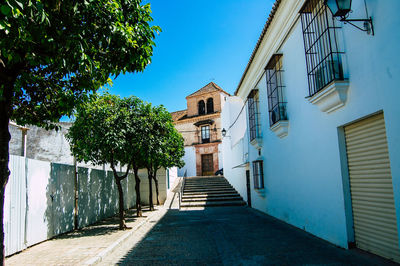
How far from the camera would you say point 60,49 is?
370cm

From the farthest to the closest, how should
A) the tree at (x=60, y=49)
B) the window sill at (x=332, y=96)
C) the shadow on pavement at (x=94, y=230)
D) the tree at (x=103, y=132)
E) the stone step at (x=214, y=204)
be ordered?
the stone step at (x=214, y=204) → the tree at (x=103, y=132) → the shadow on pavement at (x=94, y=230) → the window sill at (x=332, y=96) → the tree at (x=60, y=49)

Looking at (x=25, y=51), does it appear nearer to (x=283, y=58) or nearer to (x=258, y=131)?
(x=283, y=58)

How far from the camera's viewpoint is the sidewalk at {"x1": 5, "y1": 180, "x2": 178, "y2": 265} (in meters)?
5.39

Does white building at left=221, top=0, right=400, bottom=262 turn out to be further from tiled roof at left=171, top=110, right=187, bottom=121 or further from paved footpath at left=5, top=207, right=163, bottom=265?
tiled roof at left=171, top=110, right=187, bottom=121

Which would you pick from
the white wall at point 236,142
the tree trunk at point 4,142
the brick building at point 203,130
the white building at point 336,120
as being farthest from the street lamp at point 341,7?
the brick building at point 203,130

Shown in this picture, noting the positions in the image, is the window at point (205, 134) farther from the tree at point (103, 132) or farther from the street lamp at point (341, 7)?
the street lamp at point (341, 7)

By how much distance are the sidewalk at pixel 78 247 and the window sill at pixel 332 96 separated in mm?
5125

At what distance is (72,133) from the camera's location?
873cm

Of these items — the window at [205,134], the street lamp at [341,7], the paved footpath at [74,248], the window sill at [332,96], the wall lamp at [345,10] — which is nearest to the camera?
the wall lamp at [345,10]

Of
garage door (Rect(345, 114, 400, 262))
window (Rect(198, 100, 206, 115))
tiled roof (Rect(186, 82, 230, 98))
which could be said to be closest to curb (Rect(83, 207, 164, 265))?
garage door (Rect(345, 114, 400, 262))

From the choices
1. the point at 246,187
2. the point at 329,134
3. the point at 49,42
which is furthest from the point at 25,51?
the point at 246,187

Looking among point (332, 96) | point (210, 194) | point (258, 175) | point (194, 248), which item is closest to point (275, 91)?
point (332, 96)

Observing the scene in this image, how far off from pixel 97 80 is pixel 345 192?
188 inches

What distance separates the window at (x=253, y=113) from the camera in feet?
37.7
